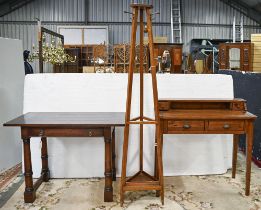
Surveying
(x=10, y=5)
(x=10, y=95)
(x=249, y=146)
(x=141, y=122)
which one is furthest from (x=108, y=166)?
Result: (x=10, y=5)

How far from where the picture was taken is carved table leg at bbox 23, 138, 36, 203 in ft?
8.24

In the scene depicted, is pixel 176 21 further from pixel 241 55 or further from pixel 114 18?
pixel 241 55

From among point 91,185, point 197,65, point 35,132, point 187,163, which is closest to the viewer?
point 35,132

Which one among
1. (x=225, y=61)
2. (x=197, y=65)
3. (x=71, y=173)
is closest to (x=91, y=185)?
(x=71, y=173)

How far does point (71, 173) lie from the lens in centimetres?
311

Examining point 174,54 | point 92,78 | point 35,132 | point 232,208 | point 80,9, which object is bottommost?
point 232,208

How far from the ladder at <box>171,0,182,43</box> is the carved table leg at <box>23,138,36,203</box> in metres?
10.8

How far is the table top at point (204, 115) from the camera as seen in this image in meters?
2.54

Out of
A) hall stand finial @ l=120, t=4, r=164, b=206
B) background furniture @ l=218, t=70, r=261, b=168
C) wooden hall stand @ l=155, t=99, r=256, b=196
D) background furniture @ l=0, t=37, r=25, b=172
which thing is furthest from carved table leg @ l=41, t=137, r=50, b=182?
background furniture @ l=218, t=70, r=261, b=168

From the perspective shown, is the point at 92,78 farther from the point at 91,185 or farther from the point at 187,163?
the point at 187,163

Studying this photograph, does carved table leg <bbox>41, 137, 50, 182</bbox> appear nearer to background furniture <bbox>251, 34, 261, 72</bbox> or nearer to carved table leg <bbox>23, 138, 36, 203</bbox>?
carved table leg <bbox>23, 138, 36, 203</bbox>

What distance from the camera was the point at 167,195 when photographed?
8.97 ft

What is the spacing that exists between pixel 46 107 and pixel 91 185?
0.89 meters

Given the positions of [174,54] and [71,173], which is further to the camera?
[174,54]
